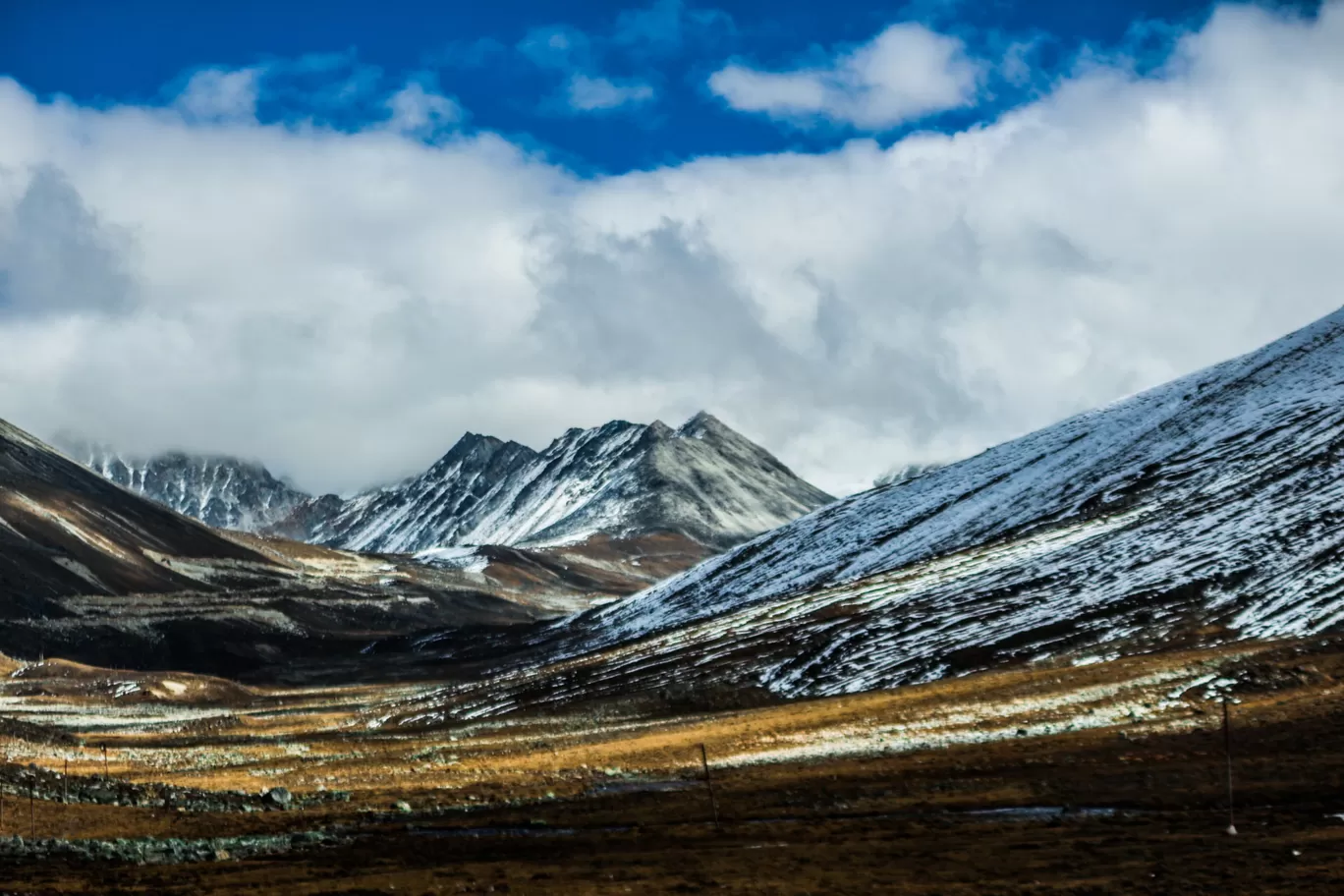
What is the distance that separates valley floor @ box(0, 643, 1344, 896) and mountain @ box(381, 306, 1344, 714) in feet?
45.3

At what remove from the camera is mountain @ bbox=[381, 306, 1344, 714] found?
10362cm

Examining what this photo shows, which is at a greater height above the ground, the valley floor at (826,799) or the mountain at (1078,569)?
the mountain at (1078,569)

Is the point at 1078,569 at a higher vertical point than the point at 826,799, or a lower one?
higher

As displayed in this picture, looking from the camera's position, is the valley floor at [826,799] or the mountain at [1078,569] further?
the mountain at [1078,569]

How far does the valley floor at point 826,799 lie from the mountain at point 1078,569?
13816 mm

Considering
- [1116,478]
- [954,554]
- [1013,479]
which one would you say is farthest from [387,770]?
[1013,479]

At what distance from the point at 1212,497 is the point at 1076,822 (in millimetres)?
98530

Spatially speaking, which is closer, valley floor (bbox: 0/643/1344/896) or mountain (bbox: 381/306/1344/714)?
valley floor (bbox: 0/643/1344/896)

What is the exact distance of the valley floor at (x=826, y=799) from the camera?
36406 mm

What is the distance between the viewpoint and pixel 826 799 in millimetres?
52531

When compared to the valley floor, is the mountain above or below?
above

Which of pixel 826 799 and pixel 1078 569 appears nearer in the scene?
pixel 826 799

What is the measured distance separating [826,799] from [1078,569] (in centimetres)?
7692

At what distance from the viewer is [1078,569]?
123 metres
